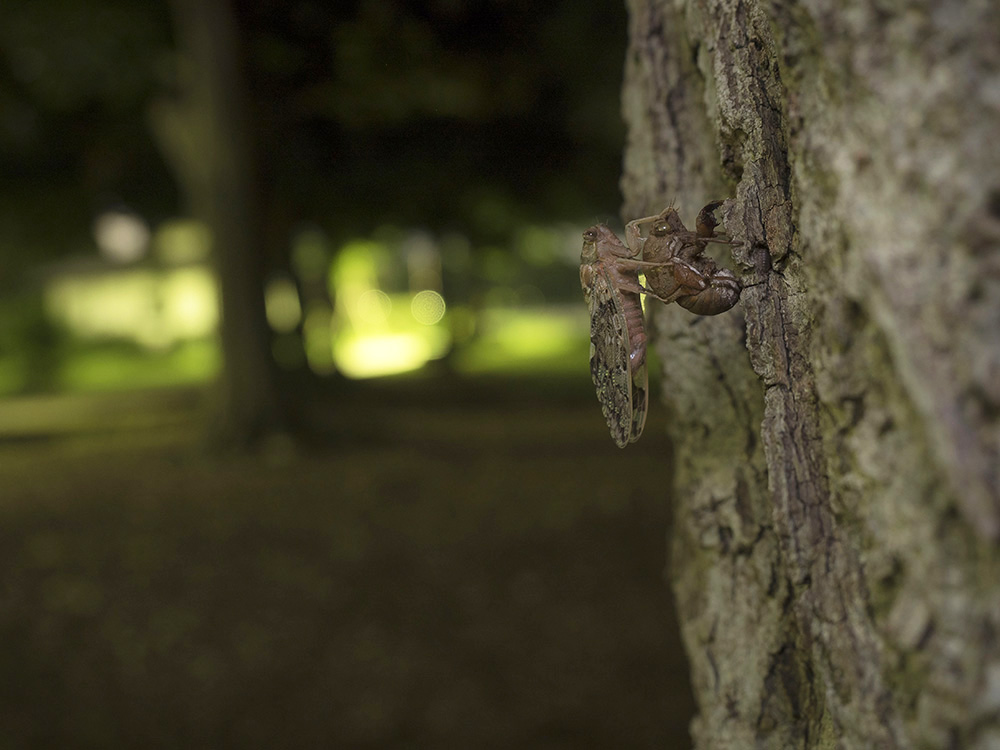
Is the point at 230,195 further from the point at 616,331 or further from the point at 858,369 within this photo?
the point at 858,369

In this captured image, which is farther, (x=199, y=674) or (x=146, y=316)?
(x=146, y=316)

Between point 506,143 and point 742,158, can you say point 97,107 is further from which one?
point 742,158

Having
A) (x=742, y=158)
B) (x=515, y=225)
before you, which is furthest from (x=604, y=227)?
(x=515, y=225)

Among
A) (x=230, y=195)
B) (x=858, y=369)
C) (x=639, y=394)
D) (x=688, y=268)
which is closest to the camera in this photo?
(x=858, y=369)

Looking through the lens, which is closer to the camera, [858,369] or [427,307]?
[858,369]

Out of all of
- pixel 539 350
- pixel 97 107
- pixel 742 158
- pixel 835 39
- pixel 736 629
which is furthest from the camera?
pixel 539 350

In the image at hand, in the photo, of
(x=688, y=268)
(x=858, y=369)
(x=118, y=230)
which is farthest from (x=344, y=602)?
(x=118, y=230)
